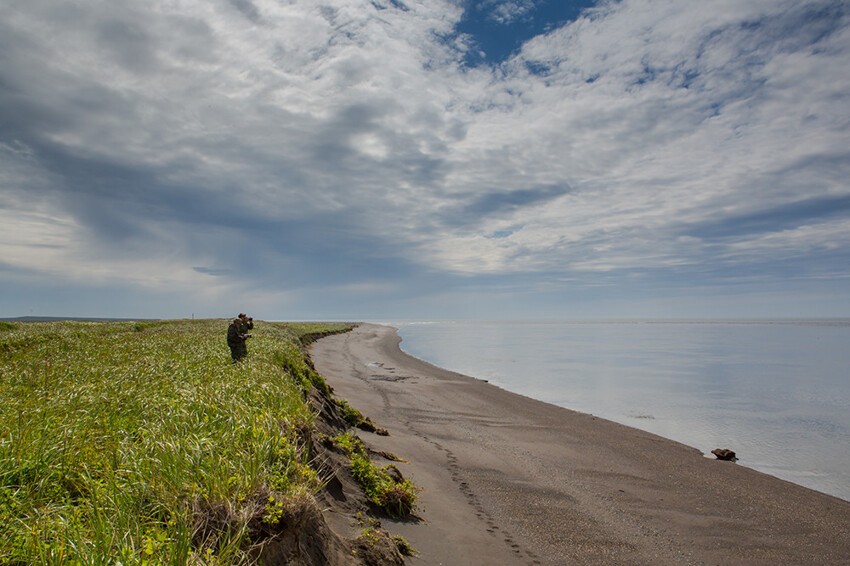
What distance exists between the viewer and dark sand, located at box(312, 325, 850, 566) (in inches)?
330

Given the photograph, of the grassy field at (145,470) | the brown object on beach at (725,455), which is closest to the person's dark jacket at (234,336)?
→ the grassy field at (145,470)

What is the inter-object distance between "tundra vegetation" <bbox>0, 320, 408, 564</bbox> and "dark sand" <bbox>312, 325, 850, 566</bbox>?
1.92 metres

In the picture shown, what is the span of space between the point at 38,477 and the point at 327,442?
4513mm

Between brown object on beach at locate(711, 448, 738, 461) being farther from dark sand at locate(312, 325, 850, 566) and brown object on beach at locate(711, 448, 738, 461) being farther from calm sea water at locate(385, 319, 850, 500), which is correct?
dark sand at locate(312, 325, 850, 566)

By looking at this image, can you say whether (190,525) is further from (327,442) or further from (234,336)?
(234,336)

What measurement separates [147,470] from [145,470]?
0.10 feet

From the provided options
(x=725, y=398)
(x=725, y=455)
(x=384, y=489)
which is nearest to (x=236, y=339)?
(x=384, y=489)

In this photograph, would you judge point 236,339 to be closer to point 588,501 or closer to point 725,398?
point 588,501

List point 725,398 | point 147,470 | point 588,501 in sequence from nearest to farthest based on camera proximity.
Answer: point 147,470, point 588,501, point 725,398

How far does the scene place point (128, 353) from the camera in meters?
15.8

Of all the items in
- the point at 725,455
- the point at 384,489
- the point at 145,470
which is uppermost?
the point at 145,470

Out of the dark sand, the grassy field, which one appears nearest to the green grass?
the dark sand

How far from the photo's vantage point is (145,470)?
486 cm

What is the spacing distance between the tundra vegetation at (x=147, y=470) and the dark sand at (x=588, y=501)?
1.92 meters
